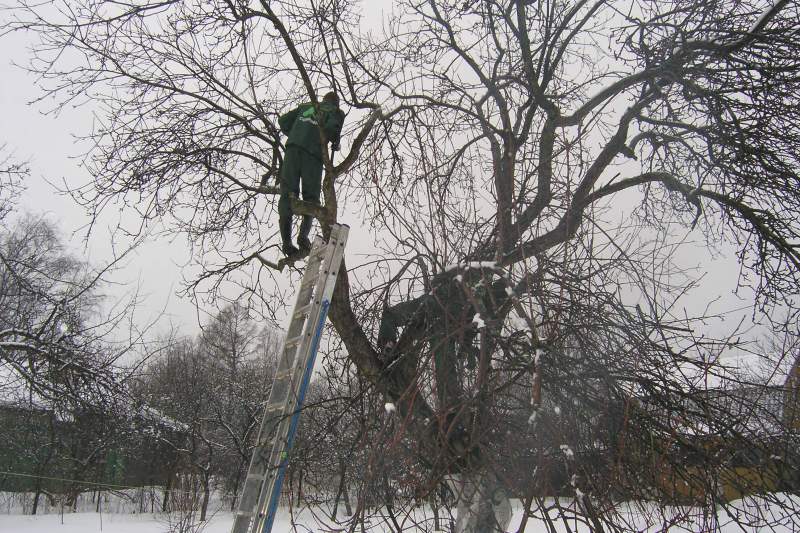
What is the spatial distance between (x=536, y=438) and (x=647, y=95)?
4.17m

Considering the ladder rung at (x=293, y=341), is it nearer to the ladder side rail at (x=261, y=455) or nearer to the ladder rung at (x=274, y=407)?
the ladder side rail at (x=261, y=455)

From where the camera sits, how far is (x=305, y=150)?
508 cm

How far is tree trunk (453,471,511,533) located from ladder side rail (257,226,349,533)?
1.10 m

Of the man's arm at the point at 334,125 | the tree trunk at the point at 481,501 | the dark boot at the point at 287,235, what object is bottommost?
the tree trunk at the point at 481,501

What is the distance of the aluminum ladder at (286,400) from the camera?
147 inches

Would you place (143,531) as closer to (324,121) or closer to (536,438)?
(324,121)

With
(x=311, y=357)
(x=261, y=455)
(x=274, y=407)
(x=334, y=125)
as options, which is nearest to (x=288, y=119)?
(x=334, y=125)

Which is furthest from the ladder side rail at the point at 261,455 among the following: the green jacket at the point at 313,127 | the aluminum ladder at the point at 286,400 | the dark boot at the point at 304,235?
the green jacket at the point at 313,127

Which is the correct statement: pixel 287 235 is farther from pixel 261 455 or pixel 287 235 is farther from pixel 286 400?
pixel 261 455

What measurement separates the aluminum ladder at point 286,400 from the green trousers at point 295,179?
0.91 m

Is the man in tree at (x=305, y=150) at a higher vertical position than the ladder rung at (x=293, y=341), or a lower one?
higher

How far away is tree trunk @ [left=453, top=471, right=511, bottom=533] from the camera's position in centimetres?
270

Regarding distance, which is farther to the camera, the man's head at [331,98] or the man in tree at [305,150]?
the man's head at [331,98]

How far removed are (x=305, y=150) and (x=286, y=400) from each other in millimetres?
2240
